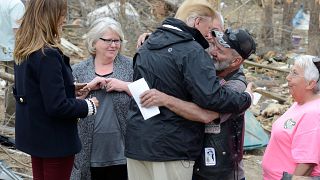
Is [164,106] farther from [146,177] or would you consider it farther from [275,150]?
[275,150]

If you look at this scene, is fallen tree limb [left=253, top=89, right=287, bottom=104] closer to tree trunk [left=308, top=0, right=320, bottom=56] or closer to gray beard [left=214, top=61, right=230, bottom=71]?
tree trunk [left=308, top=0, right=320, bottom=56]

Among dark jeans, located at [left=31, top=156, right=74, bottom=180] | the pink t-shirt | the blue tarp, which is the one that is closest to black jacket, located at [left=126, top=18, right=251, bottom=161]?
the pink t-shirt

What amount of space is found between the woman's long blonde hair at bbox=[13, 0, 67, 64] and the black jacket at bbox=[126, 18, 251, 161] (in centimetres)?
57

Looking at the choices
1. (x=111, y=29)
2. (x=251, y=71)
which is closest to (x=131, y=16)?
(x=251, y=71)

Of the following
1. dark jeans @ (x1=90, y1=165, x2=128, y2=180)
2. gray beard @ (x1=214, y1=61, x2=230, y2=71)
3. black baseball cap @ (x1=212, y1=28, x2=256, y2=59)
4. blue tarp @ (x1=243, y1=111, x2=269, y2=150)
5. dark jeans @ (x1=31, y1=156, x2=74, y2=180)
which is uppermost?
black baseball cap @ (x1=212, y1=28, x2=256, y2=59)

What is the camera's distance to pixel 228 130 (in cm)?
366

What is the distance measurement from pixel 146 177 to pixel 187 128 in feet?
1.45

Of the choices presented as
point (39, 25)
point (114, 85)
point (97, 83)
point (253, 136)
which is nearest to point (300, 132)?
point (114, 85)

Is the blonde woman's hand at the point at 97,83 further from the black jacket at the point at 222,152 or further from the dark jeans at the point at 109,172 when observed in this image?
the black jacket at the point at 222,152

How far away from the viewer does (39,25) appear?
3570 millimetres

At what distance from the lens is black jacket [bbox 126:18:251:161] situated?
133 inches

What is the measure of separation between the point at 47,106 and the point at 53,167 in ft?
1.47

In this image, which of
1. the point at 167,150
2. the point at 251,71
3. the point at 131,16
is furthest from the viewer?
the point at 251,71

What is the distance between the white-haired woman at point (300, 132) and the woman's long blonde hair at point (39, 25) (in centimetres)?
154
